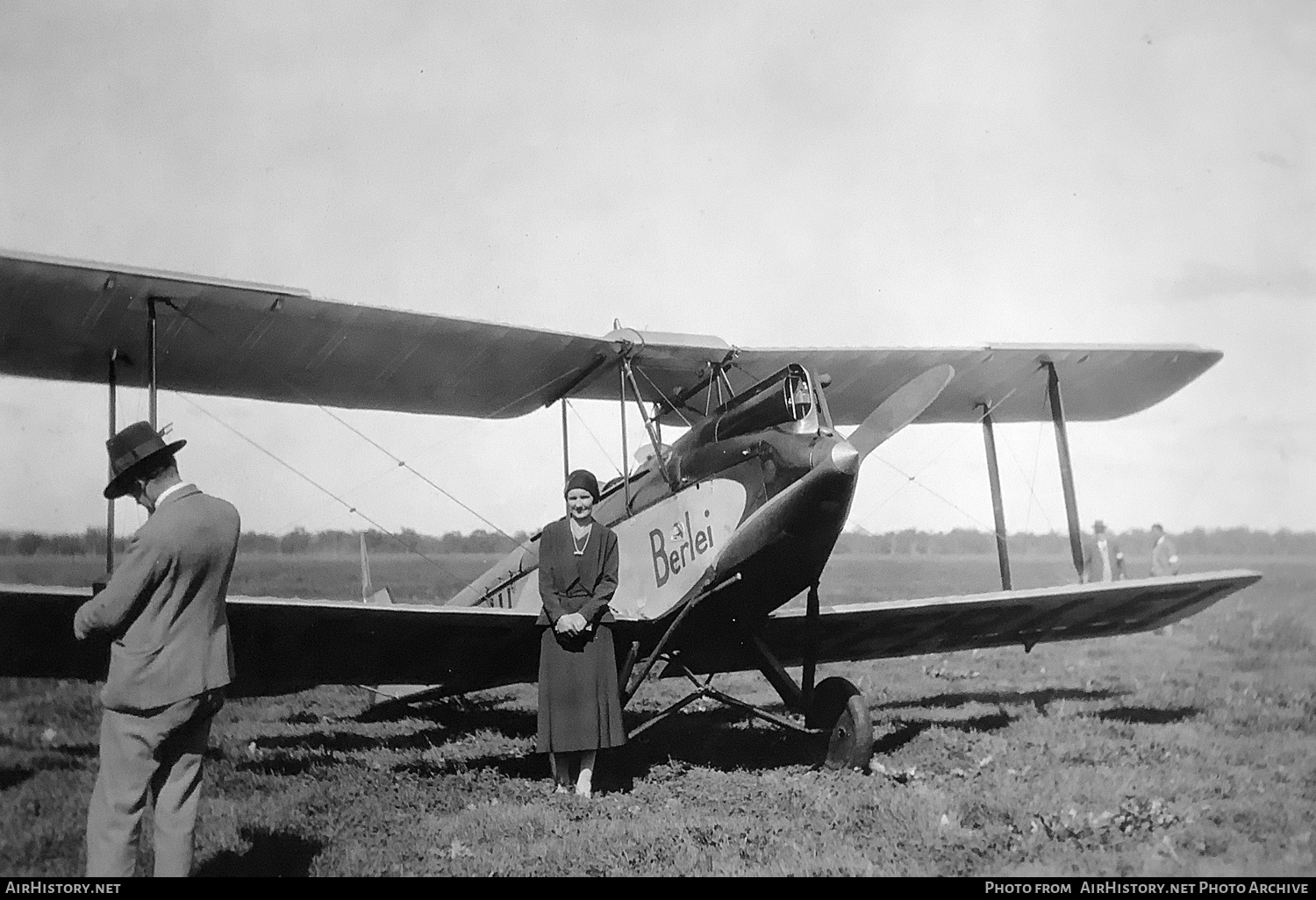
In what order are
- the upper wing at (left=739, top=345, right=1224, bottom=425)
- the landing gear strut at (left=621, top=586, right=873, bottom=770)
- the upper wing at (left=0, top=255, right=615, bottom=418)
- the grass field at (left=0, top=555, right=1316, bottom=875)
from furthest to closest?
1. the upper wing at (left=739, top=345, right=1224, bottom=425)
2. the landing gear strut at (left=621, top=586, right=873, bottom=770)
3. the upper wing at (left=0, top=255, right=615, bottom=418)
4. the grass field at (left=0, top=555, right=1316, bottom=875)

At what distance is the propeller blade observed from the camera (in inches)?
177

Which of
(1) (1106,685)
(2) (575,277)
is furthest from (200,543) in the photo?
(1) (1106,685)

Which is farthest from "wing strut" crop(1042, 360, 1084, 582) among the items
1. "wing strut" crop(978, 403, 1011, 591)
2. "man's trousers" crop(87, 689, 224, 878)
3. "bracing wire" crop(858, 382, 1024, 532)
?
Result: "man's trousers" crop(87, 689, 224, 878)

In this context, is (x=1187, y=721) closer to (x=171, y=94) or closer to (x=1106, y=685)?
(x=1106, y=685)

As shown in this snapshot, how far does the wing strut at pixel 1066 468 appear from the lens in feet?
21.8

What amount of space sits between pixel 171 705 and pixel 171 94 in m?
3.27

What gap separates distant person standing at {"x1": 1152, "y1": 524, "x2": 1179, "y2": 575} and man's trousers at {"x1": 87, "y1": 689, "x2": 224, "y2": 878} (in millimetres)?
7454

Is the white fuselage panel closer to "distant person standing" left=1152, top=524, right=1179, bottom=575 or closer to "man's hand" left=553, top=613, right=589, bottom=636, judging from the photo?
"man's hand" left=553, top=613, right=589, bottom=636

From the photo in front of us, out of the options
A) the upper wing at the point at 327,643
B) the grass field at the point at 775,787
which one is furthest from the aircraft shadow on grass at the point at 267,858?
the upper wing at the point at 327,643

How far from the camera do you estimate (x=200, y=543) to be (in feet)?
9.38

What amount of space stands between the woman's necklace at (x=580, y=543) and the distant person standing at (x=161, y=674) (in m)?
1.90

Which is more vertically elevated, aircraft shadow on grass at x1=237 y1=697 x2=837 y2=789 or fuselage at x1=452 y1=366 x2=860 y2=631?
fuselage at x1=452 y1=366 x2=860 y2=631

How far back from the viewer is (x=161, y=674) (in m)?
2.77
